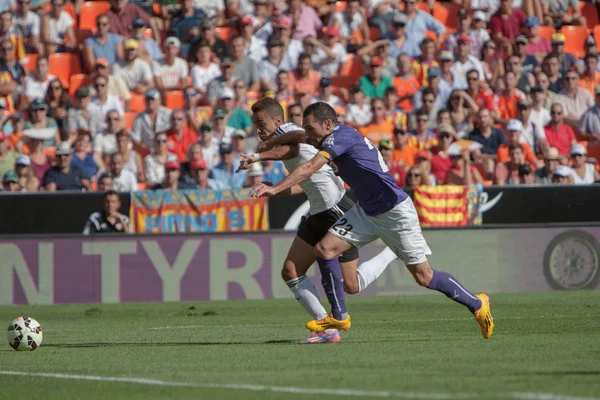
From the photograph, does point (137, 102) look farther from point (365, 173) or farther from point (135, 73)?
point (365, 173)

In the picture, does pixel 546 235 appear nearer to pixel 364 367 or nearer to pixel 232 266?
pixel 232 266

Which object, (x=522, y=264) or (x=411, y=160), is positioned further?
(x=411, y=160)

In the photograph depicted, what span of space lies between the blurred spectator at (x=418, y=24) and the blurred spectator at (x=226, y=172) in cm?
533

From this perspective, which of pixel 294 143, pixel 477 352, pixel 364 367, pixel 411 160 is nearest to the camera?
pixel 364 367

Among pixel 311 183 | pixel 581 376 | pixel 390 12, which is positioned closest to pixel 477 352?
pixel 581 376

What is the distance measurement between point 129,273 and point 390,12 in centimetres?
877

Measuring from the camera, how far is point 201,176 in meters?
18.1

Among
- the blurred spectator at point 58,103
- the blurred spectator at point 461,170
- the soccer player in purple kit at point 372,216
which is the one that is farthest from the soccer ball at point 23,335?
the blurred spectator at point 461,170

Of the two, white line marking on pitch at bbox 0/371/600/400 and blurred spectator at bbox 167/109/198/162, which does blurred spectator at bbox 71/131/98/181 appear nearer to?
blurred spectator at bbox 167/109/198/162

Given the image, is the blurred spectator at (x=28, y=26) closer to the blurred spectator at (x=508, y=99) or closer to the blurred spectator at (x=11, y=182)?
the blurred spectator at (x=11, y=182)

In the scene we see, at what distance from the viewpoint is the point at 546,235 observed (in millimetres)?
17422

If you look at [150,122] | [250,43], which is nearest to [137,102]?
[150,122]

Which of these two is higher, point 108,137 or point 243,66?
point 243,66

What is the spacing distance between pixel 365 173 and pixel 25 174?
953 centimetres
